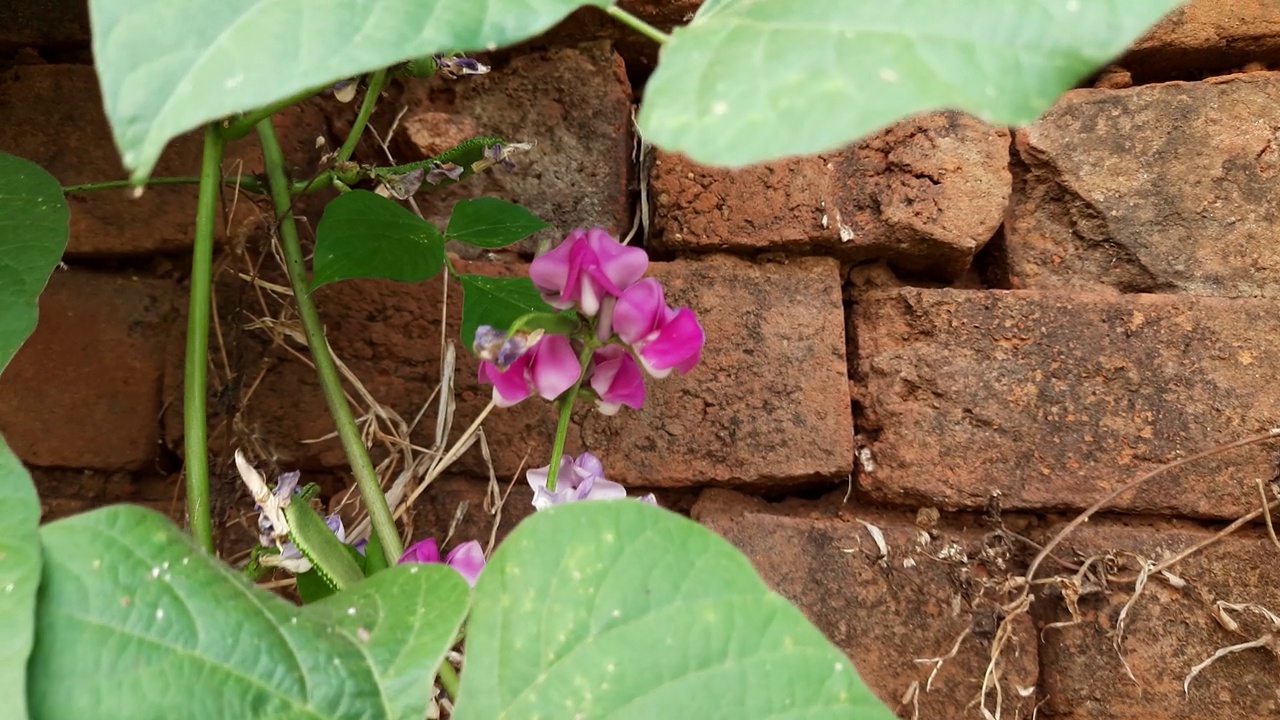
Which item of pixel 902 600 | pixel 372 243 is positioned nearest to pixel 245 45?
pixel 372 243

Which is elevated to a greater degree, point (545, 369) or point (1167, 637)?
point (545, 369)

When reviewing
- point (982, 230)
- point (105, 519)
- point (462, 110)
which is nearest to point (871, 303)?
point (982, 230)

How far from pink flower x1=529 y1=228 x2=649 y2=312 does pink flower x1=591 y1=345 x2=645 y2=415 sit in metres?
0.03

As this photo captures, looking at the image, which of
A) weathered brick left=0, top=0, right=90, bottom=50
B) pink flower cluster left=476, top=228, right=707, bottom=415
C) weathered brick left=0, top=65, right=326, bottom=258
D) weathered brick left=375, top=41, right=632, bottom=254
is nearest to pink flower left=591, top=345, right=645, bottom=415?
pink flower cluster left=476, top=228, right=707, bottom=415

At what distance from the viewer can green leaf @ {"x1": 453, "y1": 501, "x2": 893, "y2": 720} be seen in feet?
0.99

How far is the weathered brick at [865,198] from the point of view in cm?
63

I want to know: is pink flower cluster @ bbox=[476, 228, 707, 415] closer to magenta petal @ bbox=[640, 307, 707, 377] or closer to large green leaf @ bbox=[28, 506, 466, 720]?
magenta petal @ bbox=[640, 307, 707, 377]

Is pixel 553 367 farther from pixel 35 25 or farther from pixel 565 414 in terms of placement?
pixel 35 25

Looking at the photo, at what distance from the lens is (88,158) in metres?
0.63

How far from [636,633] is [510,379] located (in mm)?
184

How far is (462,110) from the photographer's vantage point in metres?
0.66

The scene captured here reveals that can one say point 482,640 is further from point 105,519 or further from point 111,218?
point 111,218

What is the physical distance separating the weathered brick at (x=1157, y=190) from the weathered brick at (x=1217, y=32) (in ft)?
0.12

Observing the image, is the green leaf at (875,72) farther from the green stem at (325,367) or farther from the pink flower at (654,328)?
the green stem at (325,367)
